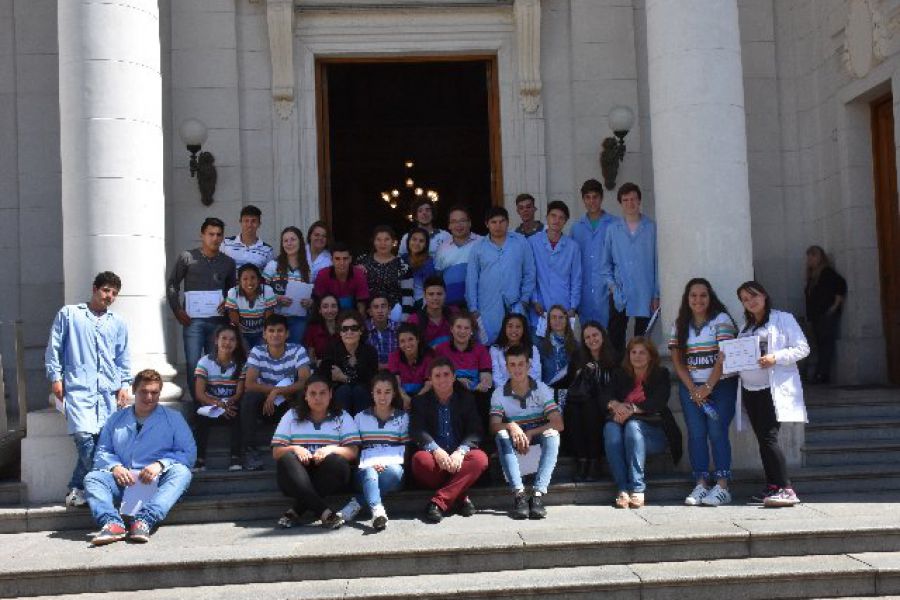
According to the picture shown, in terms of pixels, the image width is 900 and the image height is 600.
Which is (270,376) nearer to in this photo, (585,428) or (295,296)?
(295,296)

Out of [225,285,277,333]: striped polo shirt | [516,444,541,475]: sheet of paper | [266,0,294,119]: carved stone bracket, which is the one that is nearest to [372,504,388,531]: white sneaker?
[516,444,541,475]: sheet of paper

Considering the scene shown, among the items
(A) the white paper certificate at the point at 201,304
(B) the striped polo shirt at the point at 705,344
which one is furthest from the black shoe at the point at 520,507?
(A) the white paper certificate at the point at 201,304

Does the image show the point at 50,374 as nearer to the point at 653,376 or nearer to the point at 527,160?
the point at 653,376

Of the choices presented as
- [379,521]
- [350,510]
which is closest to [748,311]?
[379,521]

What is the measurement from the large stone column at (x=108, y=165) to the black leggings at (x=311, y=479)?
60.2 inches

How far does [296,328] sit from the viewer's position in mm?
8859

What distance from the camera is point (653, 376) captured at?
25.6 feet

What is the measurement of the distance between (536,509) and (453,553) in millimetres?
1035

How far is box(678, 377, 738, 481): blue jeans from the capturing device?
7.63 m

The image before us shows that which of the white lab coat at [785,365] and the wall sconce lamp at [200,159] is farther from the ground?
the wall sconce lamp at [200,159]

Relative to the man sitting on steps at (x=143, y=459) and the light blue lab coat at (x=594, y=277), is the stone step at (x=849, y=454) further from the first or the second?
the man sitting on steps at (x=143, y=459)

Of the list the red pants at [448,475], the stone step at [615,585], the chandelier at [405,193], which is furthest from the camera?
the chandelier at [405,193]

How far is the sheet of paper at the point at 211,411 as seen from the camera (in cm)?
797

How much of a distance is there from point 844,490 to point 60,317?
619cm
